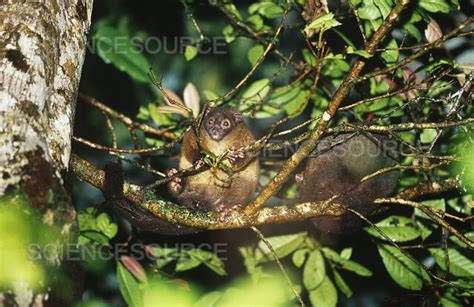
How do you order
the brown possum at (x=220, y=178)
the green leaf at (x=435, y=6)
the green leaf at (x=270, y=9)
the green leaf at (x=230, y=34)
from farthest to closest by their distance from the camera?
the green leaf at (x=230, y=34) < the brown possum at (x=220, y=178) < the green leaf at (x=270, y=9) < the green leaf at (x=435, y=6)

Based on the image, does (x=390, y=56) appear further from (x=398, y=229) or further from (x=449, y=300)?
(x=449, y=300)

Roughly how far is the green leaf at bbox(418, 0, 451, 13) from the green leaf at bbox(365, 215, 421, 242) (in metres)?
1.63

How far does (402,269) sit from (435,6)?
1954 millimetres

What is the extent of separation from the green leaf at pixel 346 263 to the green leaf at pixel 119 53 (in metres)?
2.11

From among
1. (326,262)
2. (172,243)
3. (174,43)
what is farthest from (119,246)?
(174,43)

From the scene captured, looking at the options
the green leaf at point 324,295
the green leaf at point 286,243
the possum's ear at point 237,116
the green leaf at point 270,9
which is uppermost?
the green leaf at point 270,9

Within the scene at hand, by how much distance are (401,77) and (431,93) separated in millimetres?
254

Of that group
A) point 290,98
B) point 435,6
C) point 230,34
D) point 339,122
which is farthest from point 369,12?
point 230,34

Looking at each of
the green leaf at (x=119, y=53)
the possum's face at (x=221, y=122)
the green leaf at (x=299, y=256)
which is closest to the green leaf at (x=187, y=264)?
the green leaf at (x=299, y=256)

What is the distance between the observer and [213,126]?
16.7 feet

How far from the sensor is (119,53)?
457 centimetres

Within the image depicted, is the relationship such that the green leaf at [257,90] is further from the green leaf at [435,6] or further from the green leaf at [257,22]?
the green leaf at [435,6]

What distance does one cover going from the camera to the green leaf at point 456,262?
4141 millimetres

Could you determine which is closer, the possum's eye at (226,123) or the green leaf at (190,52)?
the green leaf at (190,52)
